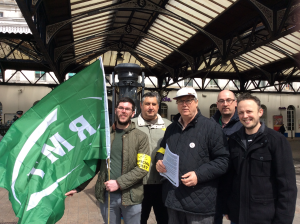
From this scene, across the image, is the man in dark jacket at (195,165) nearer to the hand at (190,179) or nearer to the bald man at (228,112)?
the hand at (190,179)

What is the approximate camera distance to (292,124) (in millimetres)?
29656

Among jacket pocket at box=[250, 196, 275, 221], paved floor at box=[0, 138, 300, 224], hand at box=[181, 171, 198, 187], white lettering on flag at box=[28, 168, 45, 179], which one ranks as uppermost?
Result: white lettering on flag at box=[28, 168, 45, 179]

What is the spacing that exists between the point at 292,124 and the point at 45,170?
3138 centimetres

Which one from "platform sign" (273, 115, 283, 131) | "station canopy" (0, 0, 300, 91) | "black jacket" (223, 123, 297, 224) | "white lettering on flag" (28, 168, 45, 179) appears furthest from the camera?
"platform sign" (273, 115, 283, 131)

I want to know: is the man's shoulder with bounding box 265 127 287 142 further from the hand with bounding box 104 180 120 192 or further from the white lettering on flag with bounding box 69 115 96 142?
the white lettering on flag with bounding box 69 115 96 142

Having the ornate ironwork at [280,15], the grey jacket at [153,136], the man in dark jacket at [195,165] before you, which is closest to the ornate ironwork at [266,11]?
the ornate ironwork at [280,15]

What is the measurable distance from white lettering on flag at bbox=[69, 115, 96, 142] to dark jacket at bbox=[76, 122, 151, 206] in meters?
0.26

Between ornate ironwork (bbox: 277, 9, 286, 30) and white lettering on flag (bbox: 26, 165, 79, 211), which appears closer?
white lettering on flag (bbox: 26, 165, 79, 211)

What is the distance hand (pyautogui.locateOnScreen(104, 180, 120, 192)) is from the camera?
2.61m

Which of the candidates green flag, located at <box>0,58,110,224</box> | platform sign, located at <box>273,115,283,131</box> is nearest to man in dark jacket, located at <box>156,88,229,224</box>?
green flag, located at <box>0,58,110,224</box>

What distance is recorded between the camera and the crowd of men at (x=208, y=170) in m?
2.25

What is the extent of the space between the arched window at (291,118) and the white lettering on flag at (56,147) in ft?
102

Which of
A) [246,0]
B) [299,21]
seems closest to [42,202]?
[246,0]

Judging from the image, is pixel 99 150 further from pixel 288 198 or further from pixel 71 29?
pixel 71 29
